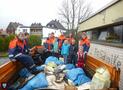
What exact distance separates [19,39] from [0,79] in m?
2.97

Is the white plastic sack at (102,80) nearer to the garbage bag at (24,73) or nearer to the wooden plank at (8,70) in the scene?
the wooden plank at (8,70)

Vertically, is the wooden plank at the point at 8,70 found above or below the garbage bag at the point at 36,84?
above

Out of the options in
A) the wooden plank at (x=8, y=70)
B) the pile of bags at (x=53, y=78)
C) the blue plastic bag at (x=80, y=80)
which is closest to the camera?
the wooden plank at (x=8, y=70)

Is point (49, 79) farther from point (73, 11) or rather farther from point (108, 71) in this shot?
point (73, 11)

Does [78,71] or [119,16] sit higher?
[119,16]

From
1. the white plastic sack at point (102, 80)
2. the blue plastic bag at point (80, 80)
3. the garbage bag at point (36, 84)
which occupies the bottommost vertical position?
the blue plastic bag at point (80, 80)

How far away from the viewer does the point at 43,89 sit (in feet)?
22.5

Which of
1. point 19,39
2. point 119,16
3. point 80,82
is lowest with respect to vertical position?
point 80,82

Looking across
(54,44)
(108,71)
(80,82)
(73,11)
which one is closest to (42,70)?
(80,82)

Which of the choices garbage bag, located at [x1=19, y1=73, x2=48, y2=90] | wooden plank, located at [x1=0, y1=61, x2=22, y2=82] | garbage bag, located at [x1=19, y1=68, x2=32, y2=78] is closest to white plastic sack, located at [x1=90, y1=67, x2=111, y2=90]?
garbage bag, located at [x1=19, y1=73, x2=48, y2=90]

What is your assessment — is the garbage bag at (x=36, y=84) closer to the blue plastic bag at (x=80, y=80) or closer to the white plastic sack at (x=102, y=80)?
the blue plastic bag at (x=80, y=80)

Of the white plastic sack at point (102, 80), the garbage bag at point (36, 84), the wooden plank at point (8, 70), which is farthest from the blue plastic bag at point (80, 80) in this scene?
the wooden plank at point (8, 70)

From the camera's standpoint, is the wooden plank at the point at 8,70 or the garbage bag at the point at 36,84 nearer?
the wooden plank at the point at 8,70

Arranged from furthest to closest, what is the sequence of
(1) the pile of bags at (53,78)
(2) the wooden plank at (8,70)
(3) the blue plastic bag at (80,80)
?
(3) the blue plastic bag at (80,80) → (1) the pile of bags at (53,78) → (2) the wooden plank at (8,70)
